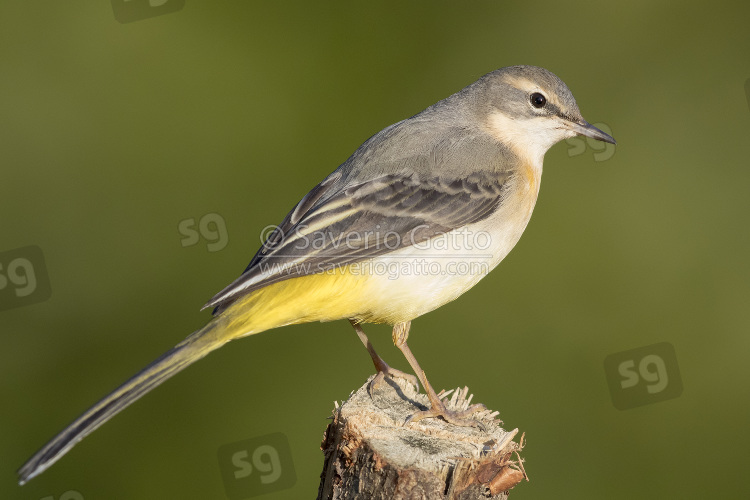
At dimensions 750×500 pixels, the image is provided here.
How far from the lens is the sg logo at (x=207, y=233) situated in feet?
23.7

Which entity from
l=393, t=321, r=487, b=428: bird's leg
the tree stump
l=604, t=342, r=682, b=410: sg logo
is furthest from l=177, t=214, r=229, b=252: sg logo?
l=604, t=342, r=682, b=410: sg logo

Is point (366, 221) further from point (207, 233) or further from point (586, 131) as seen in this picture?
point (207, 233)

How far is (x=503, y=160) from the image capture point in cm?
545

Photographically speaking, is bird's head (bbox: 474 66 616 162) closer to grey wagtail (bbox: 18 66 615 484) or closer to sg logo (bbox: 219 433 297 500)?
grey wagtail (bbox: 18 66 615 484)

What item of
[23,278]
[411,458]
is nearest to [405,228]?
[411,458]

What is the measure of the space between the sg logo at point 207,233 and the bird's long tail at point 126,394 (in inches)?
110

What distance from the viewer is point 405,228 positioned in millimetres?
4898

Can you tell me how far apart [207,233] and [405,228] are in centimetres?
292

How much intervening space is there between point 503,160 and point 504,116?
1.50 ft

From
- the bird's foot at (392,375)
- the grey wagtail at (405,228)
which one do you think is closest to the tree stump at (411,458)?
the grey wagtail at (405,228)

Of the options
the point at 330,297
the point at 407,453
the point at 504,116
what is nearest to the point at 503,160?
the point at 504,116

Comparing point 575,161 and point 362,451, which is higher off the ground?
point 575,161

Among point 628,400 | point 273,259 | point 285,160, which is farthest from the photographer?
point 285,160

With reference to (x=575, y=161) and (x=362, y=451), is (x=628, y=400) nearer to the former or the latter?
(x=575, y=161)
